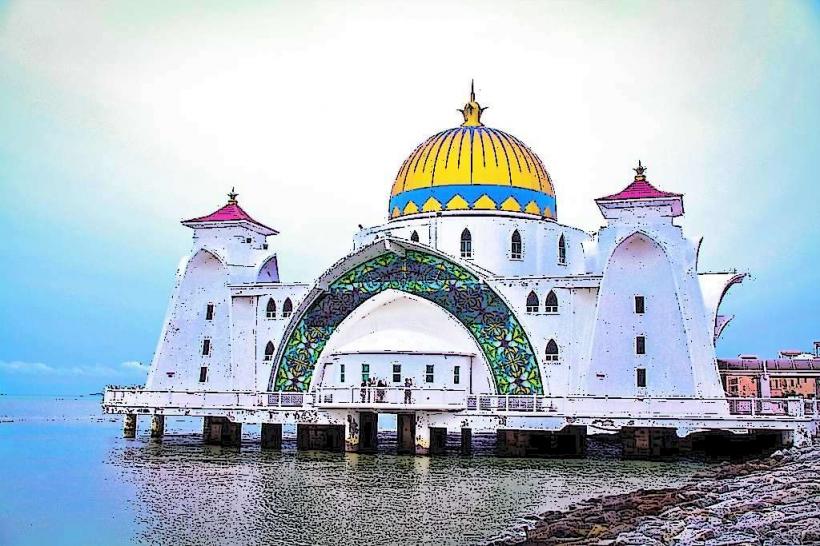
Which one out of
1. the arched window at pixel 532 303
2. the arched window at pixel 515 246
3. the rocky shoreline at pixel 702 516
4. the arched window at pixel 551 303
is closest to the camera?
the rocky shoreline at pixel 702 516

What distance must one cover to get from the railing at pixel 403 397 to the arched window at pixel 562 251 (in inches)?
378

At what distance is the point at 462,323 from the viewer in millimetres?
37000

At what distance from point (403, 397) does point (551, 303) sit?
6500 mm

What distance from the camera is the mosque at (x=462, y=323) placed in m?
33.6

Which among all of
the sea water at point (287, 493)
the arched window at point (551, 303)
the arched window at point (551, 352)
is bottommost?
the sea water at point (287, 493)

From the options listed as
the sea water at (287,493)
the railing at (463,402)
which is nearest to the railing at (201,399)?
the railing at (463,402)

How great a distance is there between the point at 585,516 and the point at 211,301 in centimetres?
2465

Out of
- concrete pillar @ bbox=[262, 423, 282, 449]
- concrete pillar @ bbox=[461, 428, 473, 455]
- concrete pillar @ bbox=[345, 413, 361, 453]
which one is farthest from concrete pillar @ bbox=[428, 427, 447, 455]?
concrete pillar @ bbox=[262, 423, 282, 449]

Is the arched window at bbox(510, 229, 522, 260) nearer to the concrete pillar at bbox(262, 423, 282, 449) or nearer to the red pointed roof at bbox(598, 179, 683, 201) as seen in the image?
the red pointed roof at bbox(598, 179, 683, 201)

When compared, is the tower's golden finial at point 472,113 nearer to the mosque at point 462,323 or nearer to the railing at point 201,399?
the mosque at point 462,323

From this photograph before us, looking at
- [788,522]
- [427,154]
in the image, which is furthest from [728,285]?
[788,522]

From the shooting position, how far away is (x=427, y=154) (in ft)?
143

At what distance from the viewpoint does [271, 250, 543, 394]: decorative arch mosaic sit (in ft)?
118

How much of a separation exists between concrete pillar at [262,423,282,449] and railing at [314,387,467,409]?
4124 mm
